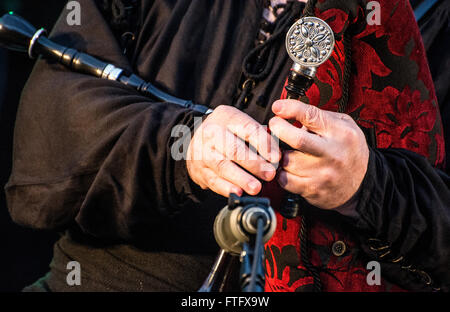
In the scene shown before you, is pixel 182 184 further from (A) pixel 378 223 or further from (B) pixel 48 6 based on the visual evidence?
(B) pixel 48 6

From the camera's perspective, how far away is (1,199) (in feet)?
5.28

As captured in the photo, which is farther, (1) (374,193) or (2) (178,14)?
(2) (178,14)

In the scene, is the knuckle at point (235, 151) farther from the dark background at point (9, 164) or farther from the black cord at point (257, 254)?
the dark background at point (9, 164)

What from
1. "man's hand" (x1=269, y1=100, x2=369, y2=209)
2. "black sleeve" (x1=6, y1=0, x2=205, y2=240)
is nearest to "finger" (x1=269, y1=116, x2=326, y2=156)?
"man's hand" (x1=269, y1=100, x2=369, y2=209)

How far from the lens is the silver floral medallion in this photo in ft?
1.91

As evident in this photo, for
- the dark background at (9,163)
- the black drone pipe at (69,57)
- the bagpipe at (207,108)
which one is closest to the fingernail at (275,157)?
the bagpipe at (207,108)

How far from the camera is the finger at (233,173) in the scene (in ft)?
1.91

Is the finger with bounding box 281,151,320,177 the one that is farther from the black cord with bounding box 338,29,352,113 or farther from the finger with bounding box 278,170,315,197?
the black cord with bounding box 338,29,352,113

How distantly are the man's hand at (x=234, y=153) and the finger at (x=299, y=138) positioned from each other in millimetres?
23
